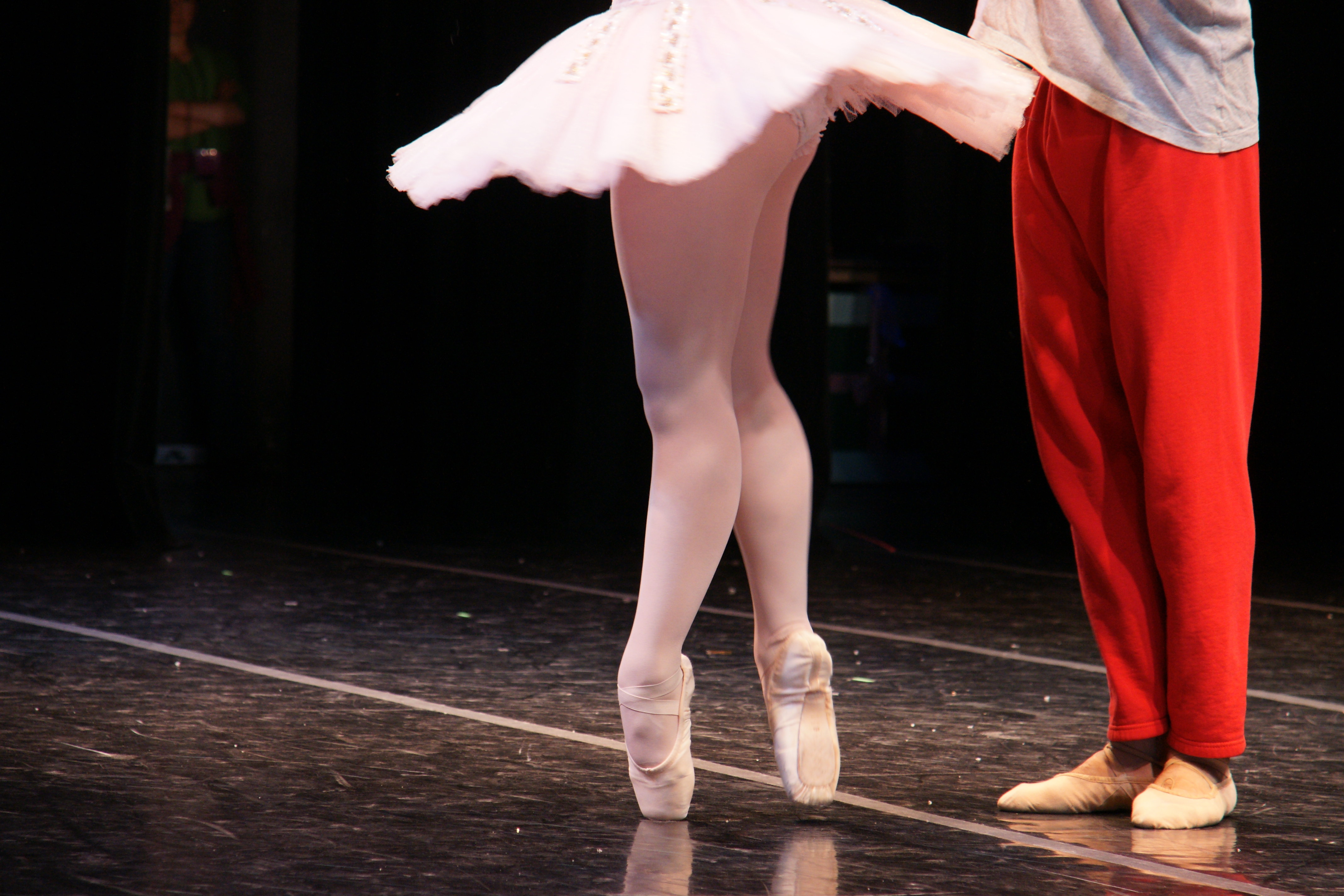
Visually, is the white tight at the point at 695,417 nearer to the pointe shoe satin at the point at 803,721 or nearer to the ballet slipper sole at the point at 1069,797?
the pointe shoe satin at the point at 803,721

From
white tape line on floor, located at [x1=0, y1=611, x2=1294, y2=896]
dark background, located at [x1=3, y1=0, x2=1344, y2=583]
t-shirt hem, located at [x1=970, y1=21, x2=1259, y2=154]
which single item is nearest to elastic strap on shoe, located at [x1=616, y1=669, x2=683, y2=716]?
white tape line on floor, located at [x1=0, y1=611, x2=1294, y2=896]

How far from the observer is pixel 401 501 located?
14.4 ft

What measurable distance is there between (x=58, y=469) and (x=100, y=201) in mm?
574

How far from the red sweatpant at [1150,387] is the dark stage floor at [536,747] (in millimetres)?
148

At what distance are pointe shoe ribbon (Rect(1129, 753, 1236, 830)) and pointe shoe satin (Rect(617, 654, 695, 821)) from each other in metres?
0.42

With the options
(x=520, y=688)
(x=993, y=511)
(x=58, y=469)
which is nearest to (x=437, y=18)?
(x=58, y=469)

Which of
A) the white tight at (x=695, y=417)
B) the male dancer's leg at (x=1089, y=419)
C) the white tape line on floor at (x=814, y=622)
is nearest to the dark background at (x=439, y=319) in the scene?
the white tape line on floor at (x=814, y=622)

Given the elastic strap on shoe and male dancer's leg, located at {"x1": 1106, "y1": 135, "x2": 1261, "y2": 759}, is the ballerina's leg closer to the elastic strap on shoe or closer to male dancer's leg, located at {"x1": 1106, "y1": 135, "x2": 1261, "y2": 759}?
the elastic strap on shoe

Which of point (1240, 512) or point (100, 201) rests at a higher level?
point (100, 201)

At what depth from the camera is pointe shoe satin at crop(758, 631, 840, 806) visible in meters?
1.47

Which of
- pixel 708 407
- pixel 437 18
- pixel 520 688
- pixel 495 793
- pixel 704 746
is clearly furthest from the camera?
pixel 437 18

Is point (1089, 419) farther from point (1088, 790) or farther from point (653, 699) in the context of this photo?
point (653, 699)

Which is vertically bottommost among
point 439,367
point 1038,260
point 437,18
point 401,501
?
point 401,501

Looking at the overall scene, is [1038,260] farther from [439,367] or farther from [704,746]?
[439,367]
